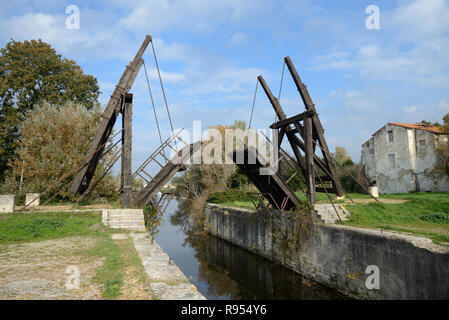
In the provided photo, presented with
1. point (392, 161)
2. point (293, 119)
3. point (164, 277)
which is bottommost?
point (164, 277)

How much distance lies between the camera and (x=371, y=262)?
7.96m

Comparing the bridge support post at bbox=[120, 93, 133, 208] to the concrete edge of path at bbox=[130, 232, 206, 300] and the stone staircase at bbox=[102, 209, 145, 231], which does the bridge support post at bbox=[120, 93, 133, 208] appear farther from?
the concrete edge of path at bbox=[130, 232, 206, 300]

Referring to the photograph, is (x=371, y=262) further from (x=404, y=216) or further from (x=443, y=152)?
(x=443, y=152)

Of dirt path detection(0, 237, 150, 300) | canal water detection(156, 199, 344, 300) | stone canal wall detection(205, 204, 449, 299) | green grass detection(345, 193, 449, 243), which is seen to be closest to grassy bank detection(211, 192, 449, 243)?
green grass detection(345, 193, 449, 243)

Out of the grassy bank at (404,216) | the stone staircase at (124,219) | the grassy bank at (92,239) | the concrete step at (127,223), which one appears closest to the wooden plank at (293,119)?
the grassy bank at (404,216)

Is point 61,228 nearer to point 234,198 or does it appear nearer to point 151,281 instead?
point 151,281

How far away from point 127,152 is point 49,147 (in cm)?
841

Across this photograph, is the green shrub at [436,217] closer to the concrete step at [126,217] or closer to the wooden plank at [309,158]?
the wooden plank at [309,158]

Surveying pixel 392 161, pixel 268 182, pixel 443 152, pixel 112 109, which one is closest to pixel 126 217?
pixel 112 109

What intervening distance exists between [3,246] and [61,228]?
1625 millimetres

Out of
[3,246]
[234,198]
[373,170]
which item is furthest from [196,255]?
[373,170]

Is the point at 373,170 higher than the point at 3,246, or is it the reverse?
the point at 373,170
